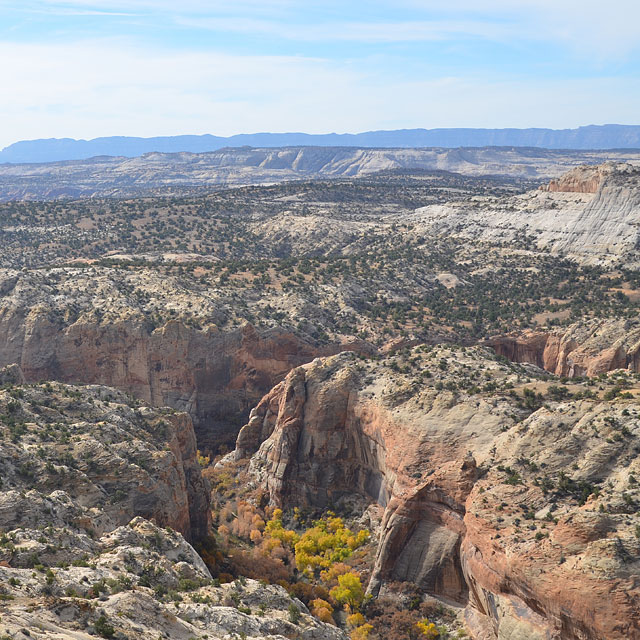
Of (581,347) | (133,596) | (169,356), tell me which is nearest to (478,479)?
(133,596)

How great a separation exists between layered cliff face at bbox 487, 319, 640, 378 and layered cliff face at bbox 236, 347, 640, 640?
13.2 meters

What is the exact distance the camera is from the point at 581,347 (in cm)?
6738

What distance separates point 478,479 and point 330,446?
1588 centimetres

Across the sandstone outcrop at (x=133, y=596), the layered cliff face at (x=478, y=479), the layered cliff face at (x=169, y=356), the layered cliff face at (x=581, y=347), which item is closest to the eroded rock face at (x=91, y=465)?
the sandstone outcrop at (x=133, y=596)

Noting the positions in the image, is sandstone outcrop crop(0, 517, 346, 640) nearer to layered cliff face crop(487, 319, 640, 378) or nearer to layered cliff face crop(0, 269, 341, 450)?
layered cliff face crop(0, 269, 341, 450)

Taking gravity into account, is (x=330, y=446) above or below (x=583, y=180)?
below

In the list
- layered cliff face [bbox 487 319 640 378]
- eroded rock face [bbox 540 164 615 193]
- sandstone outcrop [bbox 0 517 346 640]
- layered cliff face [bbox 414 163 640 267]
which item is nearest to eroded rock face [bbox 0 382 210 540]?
sandstone outcrop [bbox 0 517 346 640]

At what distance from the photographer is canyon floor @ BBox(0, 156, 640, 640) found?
31391 millimetres

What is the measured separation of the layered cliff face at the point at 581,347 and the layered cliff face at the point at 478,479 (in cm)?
1319

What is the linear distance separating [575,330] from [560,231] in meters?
45.8

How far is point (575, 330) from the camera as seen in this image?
70.5 metres

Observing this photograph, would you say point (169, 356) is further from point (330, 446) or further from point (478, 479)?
point (478, 479)

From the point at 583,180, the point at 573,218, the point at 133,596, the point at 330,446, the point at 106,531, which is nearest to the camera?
the point at 133,596

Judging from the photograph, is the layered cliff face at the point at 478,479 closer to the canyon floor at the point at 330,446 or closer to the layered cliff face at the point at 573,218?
the canyon floor at the point at 330,446
